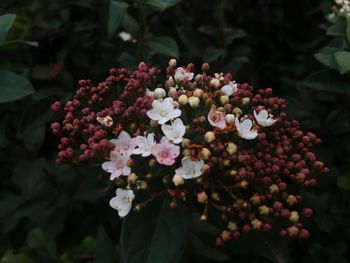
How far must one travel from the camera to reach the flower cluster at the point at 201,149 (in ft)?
4.44

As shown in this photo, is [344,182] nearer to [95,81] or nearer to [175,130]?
[175,130]

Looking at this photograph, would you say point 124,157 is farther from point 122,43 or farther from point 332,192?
point 122,43

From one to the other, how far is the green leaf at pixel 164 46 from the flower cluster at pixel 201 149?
2.38 ft

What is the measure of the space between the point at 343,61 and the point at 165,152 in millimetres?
842

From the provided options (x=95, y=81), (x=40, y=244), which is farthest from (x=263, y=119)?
(x=95, y=81)

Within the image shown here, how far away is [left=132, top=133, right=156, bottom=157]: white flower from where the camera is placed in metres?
1.37

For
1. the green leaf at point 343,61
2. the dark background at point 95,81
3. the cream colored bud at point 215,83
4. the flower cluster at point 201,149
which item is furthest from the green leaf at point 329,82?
the cream colored bud at point 215,83

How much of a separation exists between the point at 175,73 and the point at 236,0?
219 cm

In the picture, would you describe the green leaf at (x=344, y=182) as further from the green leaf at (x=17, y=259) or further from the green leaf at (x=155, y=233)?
the green leaf at (x=17, y=259)

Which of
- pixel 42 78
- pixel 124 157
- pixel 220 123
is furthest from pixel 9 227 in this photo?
pixel 220 123

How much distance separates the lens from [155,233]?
1413 mm

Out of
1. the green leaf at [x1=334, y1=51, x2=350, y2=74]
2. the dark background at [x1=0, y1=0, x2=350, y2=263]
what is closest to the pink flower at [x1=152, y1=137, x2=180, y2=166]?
the dark background at [x1=0, y1=0, x2=350, y2=263]

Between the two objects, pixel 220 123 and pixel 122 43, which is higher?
pixel 220 123

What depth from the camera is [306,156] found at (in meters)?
1.52
